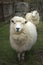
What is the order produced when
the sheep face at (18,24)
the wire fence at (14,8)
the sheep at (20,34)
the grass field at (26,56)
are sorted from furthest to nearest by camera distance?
the wire fence at (14,8)
the grass field at (26,56)
the sheep at (20,34)
the sheep face at (18,24)

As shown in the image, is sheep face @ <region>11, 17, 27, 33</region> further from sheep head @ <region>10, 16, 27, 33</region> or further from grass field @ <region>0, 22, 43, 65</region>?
grass field @ <region>0, 22, 43, 65</region>

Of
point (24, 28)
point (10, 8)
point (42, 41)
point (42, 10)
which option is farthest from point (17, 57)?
point (42, 10)

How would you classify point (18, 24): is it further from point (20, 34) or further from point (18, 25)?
point (20, 34)

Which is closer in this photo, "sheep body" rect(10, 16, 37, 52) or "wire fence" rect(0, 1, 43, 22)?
"sheep body" rect(10, 16, 37, 52)

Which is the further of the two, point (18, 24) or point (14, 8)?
point (14, 8)

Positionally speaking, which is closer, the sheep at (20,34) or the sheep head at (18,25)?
the sheep head at (18,25)

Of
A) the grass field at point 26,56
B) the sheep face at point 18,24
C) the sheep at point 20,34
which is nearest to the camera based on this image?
the sheep face at point 18,24

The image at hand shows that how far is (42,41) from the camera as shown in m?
7.95

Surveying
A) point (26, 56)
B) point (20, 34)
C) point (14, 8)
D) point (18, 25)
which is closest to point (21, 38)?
point (20, 34)

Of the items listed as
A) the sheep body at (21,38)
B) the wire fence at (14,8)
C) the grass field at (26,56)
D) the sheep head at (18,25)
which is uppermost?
the sheep head at (18,25)

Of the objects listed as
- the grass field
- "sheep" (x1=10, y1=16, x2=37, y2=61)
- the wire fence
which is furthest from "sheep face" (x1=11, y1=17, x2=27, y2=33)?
the wire fence

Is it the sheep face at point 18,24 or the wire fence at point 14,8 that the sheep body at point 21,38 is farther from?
the wire fence at point 14,8

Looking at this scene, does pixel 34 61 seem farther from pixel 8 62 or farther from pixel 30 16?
pixel 30 16

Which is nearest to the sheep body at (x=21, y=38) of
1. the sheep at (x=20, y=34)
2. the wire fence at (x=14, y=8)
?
the sheep at (x=20, y=34)
